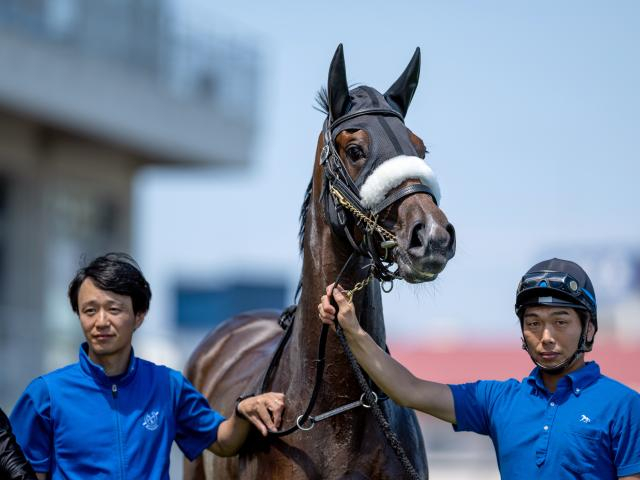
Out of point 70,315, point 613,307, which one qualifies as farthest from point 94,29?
point 613,307

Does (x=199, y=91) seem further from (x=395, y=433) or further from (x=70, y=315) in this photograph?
(x=395, y=433)

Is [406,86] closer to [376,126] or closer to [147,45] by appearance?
[376,126]

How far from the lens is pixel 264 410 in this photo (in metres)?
4.39

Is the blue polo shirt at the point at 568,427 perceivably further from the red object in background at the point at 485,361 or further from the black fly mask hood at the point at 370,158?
the red object in background at the point at 485,361

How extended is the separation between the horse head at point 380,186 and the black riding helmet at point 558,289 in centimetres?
28

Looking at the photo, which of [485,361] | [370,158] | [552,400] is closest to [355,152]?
[370,158]

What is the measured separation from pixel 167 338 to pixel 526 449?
525 inches

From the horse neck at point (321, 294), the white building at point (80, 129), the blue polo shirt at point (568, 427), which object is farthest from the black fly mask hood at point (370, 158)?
the white building at point (80, 129)

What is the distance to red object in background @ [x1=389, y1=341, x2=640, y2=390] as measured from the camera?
23859mm

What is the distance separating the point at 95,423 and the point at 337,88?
4.79ft

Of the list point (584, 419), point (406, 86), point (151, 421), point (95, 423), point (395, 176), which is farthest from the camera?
point (406, 86)

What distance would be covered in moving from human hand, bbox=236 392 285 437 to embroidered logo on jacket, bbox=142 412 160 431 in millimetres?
339

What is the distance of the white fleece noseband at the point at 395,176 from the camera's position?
3.99 m

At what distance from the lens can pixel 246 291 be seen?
1977cm
